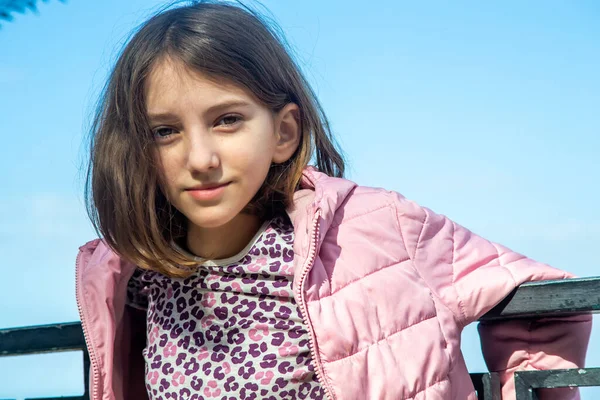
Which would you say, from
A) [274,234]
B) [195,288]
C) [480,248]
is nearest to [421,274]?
[480,248]

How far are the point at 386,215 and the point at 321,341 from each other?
0.83 feet

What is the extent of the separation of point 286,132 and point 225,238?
206 millimetres

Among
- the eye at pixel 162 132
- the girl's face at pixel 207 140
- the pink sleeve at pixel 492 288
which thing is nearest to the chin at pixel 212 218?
the girl's face at pixel 207 140

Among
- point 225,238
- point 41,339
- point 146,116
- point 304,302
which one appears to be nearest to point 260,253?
point 225,238

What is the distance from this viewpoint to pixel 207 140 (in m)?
1.29

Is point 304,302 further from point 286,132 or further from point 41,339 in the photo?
point 41,339

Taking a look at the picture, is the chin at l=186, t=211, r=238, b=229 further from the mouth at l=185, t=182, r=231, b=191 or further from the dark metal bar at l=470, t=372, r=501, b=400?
the dark metal bar at l=470, t=372, r=501, b=400

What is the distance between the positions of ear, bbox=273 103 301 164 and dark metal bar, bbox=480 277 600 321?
414 mm

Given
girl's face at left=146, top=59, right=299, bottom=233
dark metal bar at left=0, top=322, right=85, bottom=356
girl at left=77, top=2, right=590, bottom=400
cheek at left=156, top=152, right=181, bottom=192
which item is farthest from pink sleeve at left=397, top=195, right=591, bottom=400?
dark metal bar at left=0, top=322, right=85, bottom=356

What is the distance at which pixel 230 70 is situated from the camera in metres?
1.32

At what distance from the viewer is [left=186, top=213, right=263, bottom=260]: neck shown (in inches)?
56.5

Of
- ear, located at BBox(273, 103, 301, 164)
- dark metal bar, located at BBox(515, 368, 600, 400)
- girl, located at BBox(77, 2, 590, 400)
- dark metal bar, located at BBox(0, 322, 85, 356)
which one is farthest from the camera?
dark metal bar, located at BBox(0, 322, 85, 356)

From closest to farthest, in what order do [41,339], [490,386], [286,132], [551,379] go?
1. [551,379]
2. [490,386]
3. [286,132]
4. [41,339]

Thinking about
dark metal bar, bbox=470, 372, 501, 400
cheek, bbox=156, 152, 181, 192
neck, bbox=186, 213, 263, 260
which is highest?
cheek, bbox=156, 152, 181, 192
